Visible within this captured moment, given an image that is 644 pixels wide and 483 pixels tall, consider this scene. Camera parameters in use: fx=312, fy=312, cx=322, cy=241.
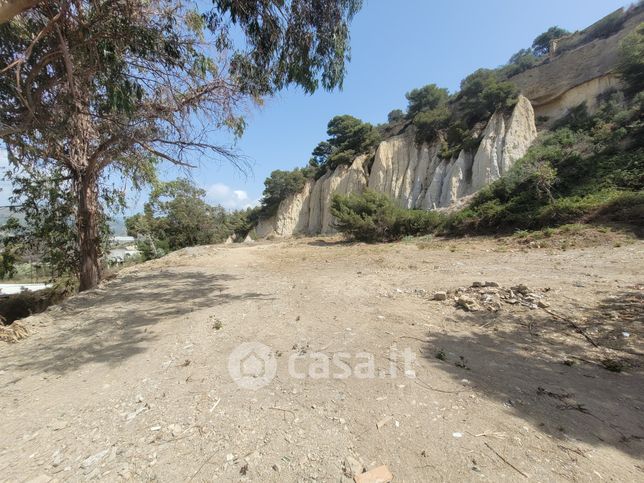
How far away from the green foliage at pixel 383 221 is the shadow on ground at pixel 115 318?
827cm

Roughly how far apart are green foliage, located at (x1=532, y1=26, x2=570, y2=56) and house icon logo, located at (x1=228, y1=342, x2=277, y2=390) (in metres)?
49.7

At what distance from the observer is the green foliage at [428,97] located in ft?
90.2

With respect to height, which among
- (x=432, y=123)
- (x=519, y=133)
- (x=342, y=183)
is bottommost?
(x=342, y=183)

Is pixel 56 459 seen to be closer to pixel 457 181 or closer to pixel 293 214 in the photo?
pixel 457 181

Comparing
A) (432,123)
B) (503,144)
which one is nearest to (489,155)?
(503,144)

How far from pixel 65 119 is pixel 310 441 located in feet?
20.9

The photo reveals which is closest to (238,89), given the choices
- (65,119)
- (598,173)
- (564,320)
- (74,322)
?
(65,119)

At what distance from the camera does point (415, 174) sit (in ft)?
79.0

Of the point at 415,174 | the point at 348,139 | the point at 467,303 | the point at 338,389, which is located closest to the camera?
the point at 338,389

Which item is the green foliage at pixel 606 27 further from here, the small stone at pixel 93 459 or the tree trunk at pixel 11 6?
the small stone at pixel 93 459

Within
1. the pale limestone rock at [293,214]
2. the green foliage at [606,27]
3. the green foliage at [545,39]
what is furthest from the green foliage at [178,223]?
the green foliage at [545,39]

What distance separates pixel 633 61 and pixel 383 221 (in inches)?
582

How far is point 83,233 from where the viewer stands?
7102mm

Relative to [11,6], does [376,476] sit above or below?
below
